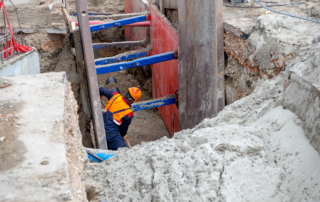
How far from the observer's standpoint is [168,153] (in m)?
1.83

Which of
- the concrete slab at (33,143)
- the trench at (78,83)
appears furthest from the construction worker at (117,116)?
the concrete slab at (33,143)

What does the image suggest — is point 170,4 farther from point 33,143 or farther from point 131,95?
point 33,143

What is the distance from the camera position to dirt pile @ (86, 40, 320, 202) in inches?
55.3

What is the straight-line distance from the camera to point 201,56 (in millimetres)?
3844

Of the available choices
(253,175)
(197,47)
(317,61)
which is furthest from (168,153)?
(197,47)

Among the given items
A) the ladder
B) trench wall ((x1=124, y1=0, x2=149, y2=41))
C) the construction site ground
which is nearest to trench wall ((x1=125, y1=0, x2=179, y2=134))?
trench wall ((x1=124, y1=0, x2=149, y2=41))

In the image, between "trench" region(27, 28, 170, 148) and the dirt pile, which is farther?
"trench" region(27, 28, 170, 148)

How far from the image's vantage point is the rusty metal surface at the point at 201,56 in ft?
12.1

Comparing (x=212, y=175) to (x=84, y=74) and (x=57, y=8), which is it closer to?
(x=84, y=74)

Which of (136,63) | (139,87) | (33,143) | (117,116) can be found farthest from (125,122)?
(139,87)

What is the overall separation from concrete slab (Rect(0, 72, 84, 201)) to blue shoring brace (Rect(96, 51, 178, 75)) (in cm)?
199

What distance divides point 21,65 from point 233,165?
3045 millimetres

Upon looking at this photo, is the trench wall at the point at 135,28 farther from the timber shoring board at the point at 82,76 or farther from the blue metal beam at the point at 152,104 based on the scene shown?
the blue metal beam at the point at 152,104

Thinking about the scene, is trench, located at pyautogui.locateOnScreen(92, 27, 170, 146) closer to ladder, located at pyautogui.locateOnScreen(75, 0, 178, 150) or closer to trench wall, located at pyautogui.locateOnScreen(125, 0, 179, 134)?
trench wall, located at pyautogui.locateOnScreen(125, 0, 179, 134)
